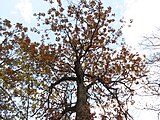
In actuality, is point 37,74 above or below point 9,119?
above

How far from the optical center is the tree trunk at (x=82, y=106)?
36.1ft

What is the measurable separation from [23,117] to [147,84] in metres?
5.85

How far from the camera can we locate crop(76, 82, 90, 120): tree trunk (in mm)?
10992

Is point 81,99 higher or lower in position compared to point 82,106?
higher

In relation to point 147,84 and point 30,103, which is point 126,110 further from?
point 30,103

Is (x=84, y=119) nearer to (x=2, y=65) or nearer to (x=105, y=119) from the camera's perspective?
(x=105, y=119)

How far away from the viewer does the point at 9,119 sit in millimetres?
14305

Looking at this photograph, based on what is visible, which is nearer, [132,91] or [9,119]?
[132,91]

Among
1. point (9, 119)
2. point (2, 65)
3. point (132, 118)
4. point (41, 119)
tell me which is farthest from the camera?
point (2, 65)

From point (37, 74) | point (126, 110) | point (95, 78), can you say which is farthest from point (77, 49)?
point (126, 110)

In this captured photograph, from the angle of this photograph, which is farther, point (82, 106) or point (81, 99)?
point (81, 99)

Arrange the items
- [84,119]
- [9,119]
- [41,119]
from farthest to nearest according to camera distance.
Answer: [9,119] < [41,119] < [84,119]

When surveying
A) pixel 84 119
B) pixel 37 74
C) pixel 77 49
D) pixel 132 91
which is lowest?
pixel 84 119

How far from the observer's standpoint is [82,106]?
11.3 meters
